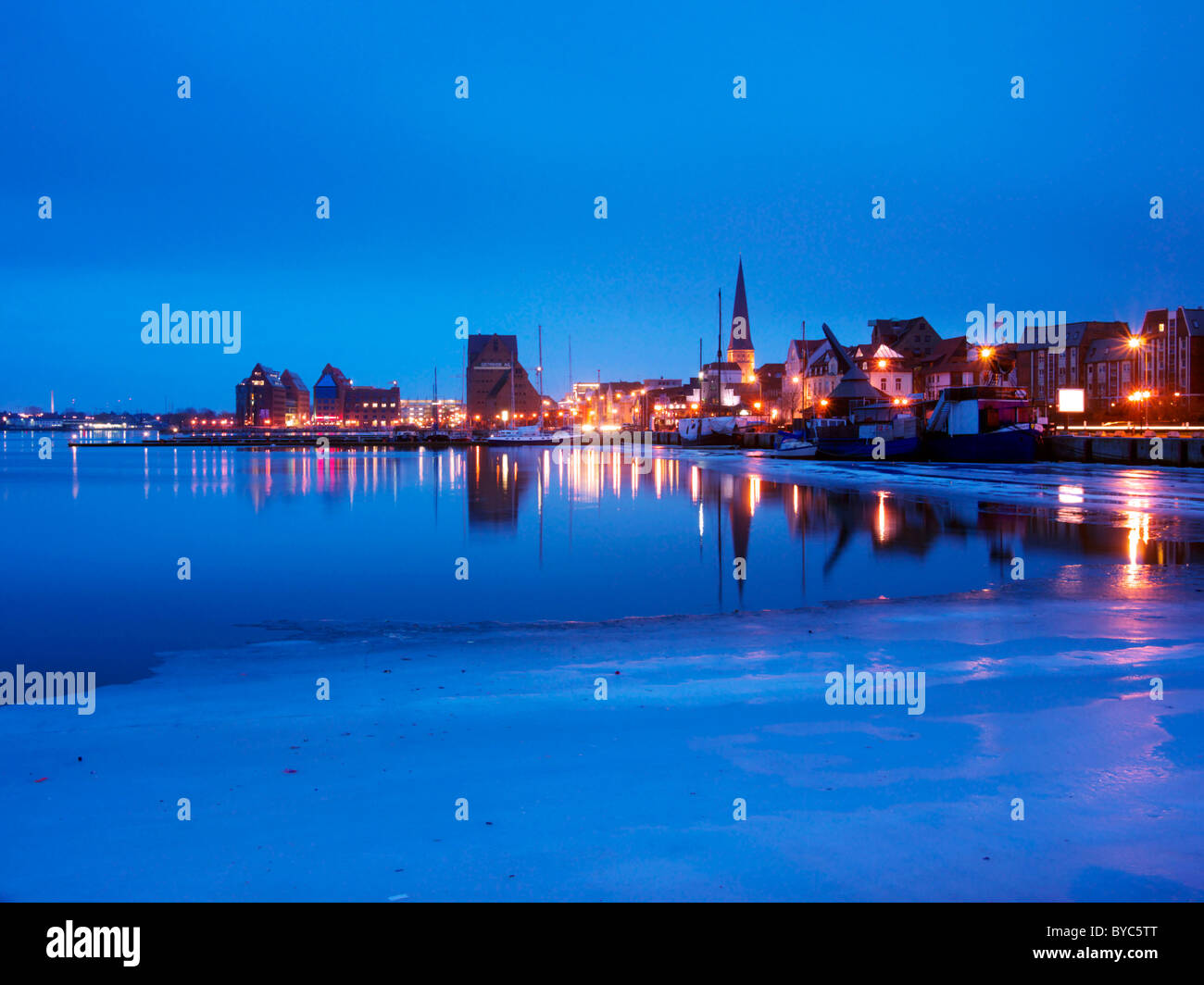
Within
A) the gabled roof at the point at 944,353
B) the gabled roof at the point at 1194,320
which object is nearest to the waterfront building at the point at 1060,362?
the gabled roof at the point at 944,353

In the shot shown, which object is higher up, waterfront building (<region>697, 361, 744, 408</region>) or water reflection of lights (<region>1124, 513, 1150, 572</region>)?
waterfront building (<region>697, 361, 744, 408</region>)

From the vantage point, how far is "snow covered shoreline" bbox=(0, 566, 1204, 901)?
418 cm

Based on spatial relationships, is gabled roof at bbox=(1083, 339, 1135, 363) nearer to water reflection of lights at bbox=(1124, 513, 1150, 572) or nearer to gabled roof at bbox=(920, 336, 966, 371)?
gabled roof at bbox=(920, 336, 966, 371)

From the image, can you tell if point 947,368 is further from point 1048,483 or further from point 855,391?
point 1048,483

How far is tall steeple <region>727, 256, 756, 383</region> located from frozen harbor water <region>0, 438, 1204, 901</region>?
176944mm

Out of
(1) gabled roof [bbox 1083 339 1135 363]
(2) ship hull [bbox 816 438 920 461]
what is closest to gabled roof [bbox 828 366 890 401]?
(2) ship hull [bbox 816 438 920 461]

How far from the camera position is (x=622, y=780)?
5.36 metres

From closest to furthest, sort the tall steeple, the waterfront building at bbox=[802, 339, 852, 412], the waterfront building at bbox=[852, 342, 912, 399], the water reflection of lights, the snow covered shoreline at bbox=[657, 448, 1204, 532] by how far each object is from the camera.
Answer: the water reflection of lights < the snow covered shoreline at bbox=[657, 448, 1204, 532] < the waterfront building at bbox=[852, 342, 912, 399] < the waterfront building at bbox=[802, 339, 852, 412] < the tall steeple

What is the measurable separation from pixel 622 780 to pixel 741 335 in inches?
7573

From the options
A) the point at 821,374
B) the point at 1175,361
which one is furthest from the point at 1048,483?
the point at 821,374

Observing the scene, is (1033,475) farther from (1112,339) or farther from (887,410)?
(1112,339)

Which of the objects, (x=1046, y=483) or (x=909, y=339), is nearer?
(x=1046, y=483)

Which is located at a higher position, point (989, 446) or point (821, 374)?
point (821, 374)
